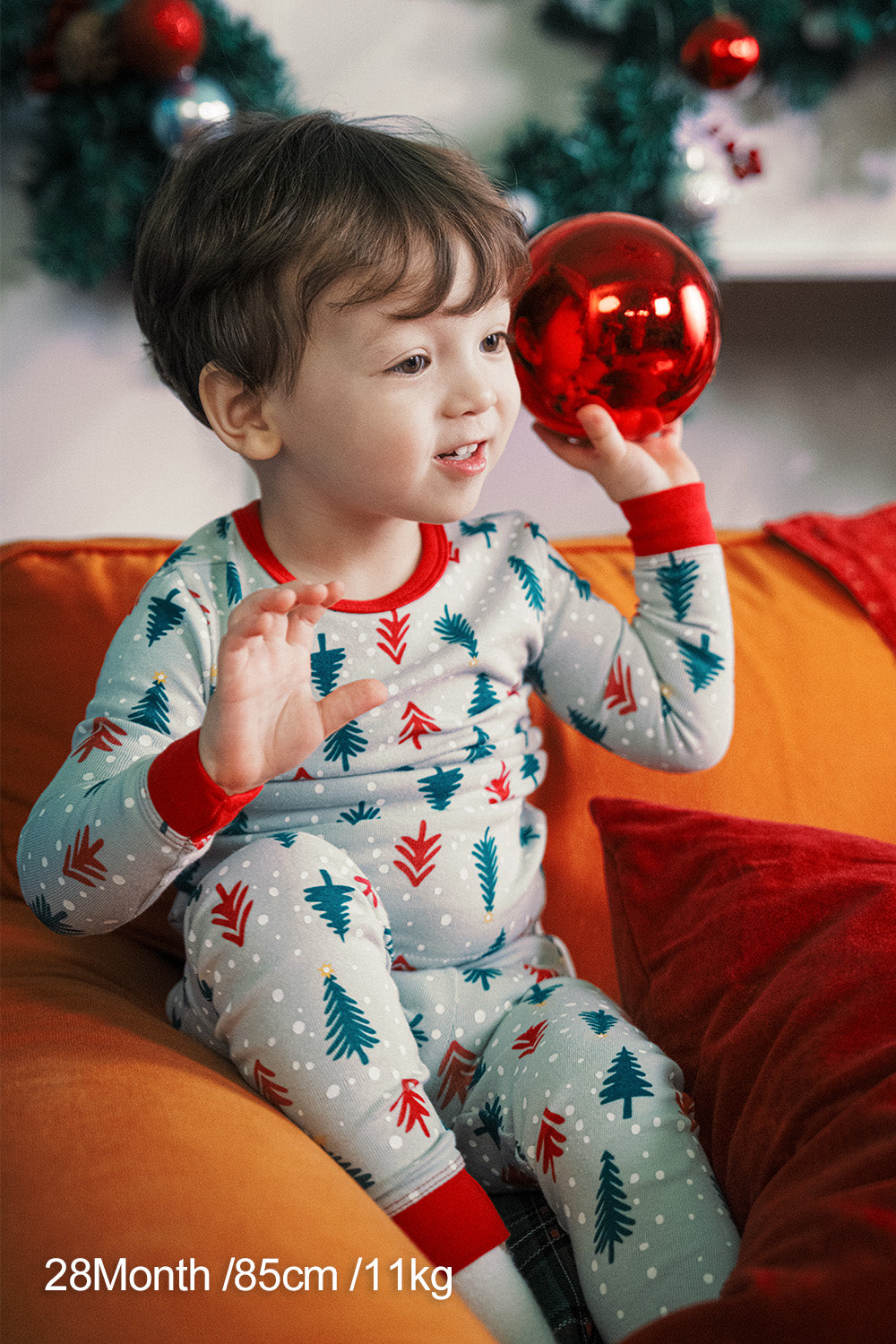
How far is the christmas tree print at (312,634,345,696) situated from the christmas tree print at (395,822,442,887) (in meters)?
0.12

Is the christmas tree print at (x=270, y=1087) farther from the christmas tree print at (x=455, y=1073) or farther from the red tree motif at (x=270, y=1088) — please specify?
the christmas tree print at (x=455, y=1073)

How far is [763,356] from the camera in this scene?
5.77 ft

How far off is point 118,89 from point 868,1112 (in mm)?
1359

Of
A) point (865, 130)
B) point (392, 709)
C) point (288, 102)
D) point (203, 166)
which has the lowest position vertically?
point (392, 709)

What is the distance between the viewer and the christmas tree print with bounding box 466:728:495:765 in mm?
837

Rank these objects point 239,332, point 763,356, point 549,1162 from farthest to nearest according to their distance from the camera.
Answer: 1. point 763,356
2. point 239,332
3. point 549,1162

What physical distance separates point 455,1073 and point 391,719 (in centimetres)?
26

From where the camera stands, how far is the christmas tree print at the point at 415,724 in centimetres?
81

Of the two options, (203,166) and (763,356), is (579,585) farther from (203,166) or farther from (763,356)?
(763,356)

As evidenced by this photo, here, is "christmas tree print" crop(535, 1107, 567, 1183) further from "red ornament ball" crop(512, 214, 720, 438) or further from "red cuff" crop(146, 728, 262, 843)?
"red ornament ball" crop(512, 214, 720, 438)

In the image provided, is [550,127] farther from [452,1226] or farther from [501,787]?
[452,1226]

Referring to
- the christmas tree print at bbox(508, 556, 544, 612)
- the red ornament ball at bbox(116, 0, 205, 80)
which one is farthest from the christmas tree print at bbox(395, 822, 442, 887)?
the red ornament ball at bbox(116, 0, 205, 80)

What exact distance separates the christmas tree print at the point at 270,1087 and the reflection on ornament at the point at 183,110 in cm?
105

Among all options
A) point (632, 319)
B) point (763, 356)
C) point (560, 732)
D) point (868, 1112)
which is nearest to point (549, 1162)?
point (868, 1112)
